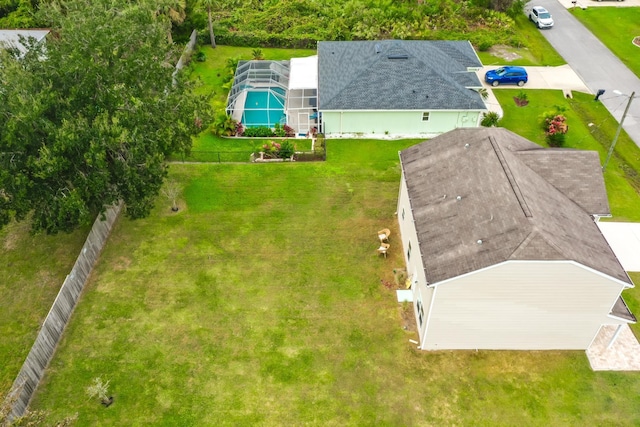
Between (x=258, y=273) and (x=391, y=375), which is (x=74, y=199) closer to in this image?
(x=258, y=273)

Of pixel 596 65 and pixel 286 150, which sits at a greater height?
pixel 596 65

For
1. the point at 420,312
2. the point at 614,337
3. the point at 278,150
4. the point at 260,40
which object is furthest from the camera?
the point at 260,40

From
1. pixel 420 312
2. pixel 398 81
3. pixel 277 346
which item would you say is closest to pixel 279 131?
pixel 398 81

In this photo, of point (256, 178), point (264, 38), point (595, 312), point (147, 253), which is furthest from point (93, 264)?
point (264, 38)

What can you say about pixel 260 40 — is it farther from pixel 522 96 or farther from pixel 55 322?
pixel 55 322

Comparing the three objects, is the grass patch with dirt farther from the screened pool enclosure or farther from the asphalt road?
the screened pool enclosure

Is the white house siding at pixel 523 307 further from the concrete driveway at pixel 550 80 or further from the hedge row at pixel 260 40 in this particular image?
the hedge row at pixel 260 40
